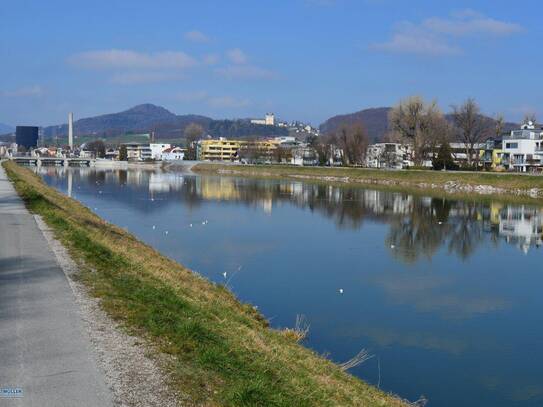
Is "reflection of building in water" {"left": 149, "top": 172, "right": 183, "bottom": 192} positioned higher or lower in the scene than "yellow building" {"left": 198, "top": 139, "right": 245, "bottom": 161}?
lower

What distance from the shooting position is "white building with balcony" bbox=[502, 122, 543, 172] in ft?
236

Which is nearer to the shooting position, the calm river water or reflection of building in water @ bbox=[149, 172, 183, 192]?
the calm river water

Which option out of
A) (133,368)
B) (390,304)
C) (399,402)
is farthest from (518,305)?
(133,368)

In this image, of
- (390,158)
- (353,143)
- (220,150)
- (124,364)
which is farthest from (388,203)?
(220,150)

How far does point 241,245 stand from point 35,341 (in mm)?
14870

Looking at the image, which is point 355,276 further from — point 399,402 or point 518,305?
point 399,402

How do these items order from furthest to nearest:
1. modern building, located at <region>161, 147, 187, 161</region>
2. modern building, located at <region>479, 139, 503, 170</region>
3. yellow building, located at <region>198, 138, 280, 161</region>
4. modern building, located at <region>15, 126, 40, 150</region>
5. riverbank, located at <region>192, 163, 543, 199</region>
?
modern building, located at <region>15, 126, 40, 150</region>, modern building, located at <region>161, 147, 187, 161</region>, yellow building, located at <region>198, 138, 280, 161</region>, modern building, located at <region>479, 139, 503, 170</region>, riverbank, located at <region>192, 163, 543, 199</region>

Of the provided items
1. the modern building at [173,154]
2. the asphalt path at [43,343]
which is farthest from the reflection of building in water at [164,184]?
the modern building at [173,154]

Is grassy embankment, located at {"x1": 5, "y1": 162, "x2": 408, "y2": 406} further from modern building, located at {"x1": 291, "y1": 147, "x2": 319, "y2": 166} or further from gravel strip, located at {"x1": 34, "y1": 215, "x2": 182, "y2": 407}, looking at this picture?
modern building, located at {"x1": 291, "y1": 147, "x2": 319, "y2": 166}

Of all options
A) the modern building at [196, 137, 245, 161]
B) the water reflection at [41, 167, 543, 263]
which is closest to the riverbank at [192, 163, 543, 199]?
the water reflection at [41, 167, 543, 263]

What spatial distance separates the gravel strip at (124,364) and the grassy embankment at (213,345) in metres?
0.14

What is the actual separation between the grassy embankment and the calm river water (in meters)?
1.49

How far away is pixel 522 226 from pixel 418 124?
47.0 metres

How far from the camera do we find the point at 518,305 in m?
13.5
